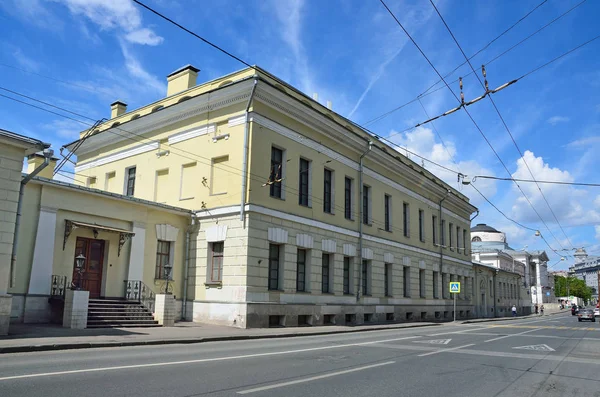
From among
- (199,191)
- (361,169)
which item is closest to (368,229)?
(361,169)

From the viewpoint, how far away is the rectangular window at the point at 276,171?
23.2m

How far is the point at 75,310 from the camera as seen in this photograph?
16.1m

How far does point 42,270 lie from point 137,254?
13.4 feet

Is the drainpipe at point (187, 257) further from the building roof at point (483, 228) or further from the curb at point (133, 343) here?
the building roof at point (483, 228)

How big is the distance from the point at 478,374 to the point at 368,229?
68.1 feet

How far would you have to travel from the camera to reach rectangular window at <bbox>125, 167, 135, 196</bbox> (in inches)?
1094

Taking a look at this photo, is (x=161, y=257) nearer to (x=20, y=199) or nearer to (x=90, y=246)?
(x=90, y=246)

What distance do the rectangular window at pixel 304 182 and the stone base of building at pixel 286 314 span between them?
531 centimetres

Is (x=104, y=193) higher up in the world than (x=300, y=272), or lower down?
higher up

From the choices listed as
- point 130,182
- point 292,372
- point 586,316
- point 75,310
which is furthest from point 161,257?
point 586,316

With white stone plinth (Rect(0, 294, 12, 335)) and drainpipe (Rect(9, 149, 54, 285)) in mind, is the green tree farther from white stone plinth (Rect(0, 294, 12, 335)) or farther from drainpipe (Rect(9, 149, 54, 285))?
white stone plinth (Rect(0, 294, 12, 335))

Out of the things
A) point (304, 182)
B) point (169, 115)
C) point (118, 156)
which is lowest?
point (304, 182)

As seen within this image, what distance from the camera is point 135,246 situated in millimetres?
21000

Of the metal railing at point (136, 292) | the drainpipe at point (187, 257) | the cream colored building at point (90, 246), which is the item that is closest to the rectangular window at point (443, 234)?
the drainpipe at point (187, 257)
